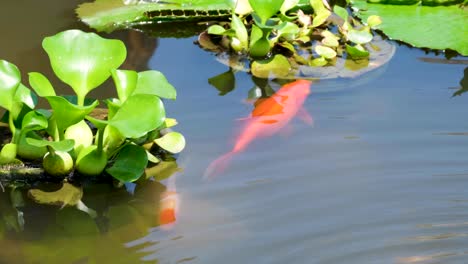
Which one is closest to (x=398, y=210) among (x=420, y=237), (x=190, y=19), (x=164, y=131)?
(x=420, y=237)

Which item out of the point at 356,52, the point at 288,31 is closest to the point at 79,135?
the point at 288,31

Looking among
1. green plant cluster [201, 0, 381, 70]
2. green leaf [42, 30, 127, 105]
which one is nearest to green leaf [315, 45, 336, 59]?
green plant cluster [201, 0, 381, 70]

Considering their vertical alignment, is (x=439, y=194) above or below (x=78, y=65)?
below

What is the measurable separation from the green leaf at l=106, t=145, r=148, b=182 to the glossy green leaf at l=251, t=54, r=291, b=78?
A: 765mm

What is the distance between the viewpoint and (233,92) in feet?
8.73

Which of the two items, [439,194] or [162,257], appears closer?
[162,257]

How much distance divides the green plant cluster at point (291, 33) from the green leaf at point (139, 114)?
82 cm

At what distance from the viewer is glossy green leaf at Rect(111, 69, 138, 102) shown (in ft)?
6.63

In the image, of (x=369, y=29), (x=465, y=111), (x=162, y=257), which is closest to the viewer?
(x=162, y=257)

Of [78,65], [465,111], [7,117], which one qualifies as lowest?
[465,111]

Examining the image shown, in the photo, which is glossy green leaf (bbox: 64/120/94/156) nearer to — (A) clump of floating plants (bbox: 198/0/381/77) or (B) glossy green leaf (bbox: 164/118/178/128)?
(B) glossy green leaf (bbox: 164/118/178/128)

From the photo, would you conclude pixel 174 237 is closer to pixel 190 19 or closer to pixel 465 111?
pixel 465 111

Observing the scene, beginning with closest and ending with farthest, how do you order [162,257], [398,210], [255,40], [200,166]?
[162,257] < [398,210] < [200,166] < [255,40]

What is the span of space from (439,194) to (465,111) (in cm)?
53
